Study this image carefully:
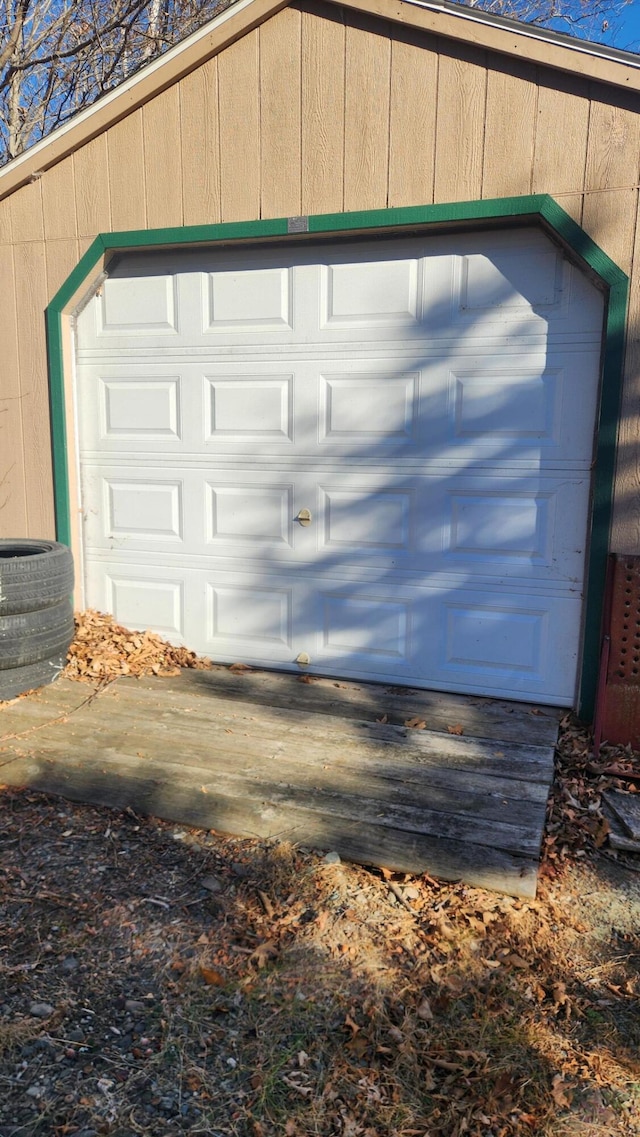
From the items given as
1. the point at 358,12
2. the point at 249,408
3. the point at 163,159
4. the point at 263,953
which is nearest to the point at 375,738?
the point at 263,953

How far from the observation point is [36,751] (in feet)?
12.1

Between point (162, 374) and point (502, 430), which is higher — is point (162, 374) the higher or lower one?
the higher one

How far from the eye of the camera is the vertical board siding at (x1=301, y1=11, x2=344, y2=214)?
425 centimetres

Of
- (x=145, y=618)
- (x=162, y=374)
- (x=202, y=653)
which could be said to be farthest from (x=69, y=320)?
(x=202, y=653)

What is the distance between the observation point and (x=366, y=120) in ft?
13.8

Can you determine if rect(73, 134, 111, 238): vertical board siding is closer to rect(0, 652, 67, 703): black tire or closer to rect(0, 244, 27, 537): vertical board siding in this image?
rect(0, 244, 27, 537): vertical board siding

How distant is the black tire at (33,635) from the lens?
429 centimetres

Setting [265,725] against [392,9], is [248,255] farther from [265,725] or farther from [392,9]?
[265,725]

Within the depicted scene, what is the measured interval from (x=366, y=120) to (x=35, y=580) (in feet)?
10.1

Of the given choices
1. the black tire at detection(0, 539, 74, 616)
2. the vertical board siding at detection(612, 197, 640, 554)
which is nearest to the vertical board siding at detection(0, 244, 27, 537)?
the black tire at detection(0, 539, 74, 616)

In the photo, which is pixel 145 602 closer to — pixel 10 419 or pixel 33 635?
pixel 33 635

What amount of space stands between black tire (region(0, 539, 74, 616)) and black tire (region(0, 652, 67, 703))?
0.34 meters

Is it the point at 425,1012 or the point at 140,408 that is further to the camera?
the point at 140,408

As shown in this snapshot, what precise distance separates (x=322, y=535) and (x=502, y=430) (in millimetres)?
1204
